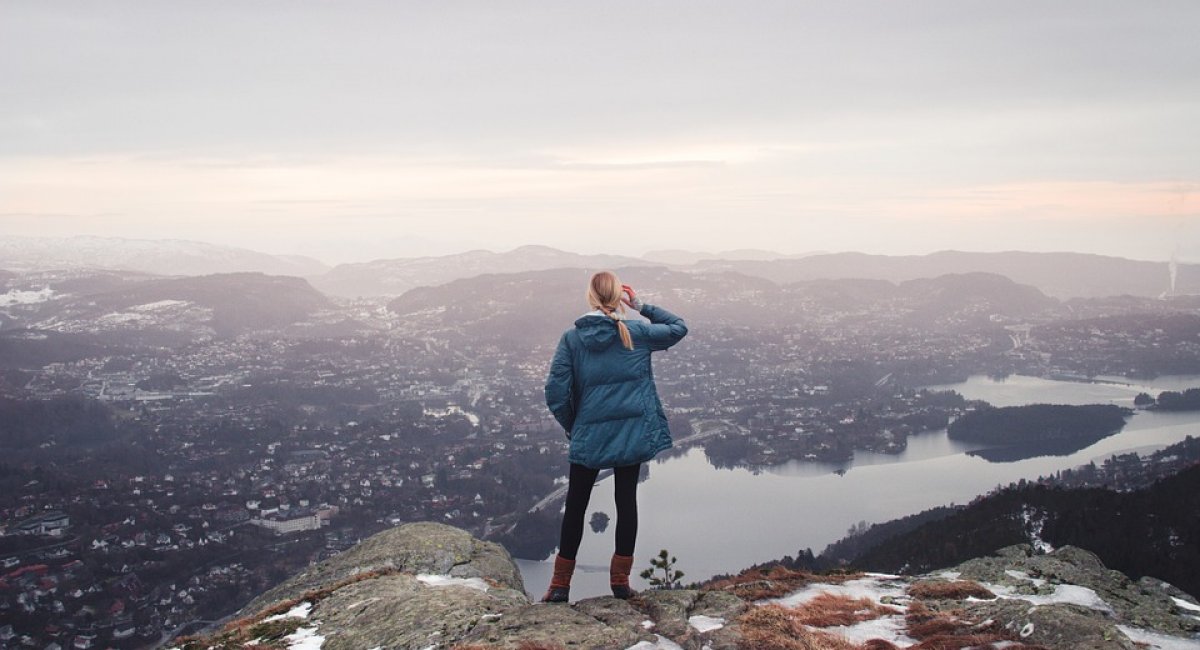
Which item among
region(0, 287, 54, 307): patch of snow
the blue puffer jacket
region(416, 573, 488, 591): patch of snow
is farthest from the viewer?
region(0, 287, 54, 307): patch of snow

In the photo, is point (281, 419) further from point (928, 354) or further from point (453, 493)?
point (928, 354)

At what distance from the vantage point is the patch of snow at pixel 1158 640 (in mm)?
5633

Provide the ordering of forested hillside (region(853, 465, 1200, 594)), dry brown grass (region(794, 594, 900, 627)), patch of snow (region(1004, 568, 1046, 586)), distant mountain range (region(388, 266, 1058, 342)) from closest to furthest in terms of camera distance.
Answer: dry brown grass (region(794, 594, 900, 627)), patch of snow (region(1004, 568, 1046, 586)), forested hillside (region(853, 465, 1200, 594)), distant mountain range (region(388, 266, 1058, 342))

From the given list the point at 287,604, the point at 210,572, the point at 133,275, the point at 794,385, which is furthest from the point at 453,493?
the point at 133,275

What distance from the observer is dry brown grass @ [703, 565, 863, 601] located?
6.70 meters

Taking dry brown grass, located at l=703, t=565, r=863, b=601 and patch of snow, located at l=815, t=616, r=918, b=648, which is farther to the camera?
dry brown grass, located at l=703, t=565, r=863, b=601

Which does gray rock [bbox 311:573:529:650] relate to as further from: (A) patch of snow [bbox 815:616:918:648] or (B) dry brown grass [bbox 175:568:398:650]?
(A) patch of snow [bbox 815:616:918:648]

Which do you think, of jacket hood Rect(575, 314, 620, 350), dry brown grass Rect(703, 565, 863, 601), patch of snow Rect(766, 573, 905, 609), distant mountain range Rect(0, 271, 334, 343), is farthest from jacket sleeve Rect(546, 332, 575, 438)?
distant mountain range Rect(0, 271, 334, 343)

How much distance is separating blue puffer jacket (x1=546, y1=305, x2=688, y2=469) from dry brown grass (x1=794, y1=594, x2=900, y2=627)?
2003mm

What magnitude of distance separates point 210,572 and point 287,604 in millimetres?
28678

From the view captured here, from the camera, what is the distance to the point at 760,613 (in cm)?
565

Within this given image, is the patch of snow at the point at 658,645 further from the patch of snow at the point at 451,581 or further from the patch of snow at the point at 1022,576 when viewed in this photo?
the patch of snow at the point at 1022,576

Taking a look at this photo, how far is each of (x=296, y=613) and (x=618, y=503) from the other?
3526 mm

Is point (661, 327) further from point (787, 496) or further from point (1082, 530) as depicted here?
point (787, 496)
